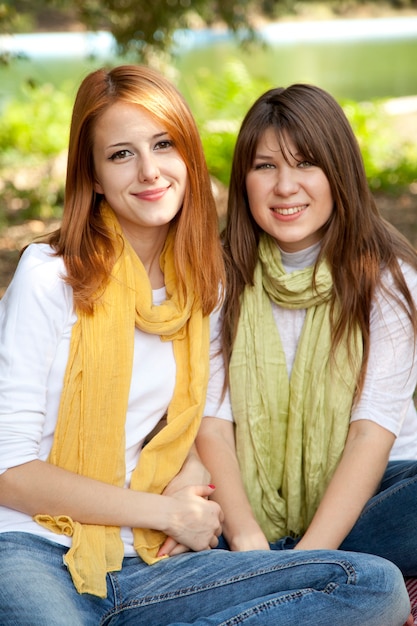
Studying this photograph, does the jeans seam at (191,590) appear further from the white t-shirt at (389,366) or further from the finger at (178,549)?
the white t-shirt at (389,366)

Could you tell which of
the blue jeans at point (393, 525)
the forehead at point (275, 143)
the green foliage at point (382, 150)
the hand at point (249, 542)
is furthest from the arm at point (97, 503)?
the green foliage at point (382, 150)

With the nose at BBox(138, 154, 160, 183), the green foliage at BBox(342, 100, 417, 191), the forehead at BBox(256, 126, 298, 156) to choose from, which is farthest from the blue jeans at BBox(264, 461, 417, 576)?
the green foliage at BBox(342, 100, 417, 191)

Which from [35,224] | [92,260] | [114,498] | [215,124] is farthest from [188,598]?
[215,124]

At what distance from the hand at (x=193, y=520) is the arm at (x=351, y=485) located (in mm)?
289

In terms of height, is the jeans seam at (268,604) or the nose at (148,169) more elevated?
the nose at (148,169)

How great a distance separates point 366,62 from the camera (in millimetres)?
25047

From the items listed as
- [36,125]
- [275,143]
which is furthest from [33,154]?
[275,143]

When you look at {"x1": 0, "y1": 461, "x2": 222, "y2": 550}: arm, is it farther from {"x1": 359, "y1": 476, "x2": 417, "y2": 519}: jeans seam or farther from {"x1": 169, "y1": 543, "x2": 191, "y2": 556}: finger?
{"x1": 359, "y1": 476, "x2": 417, "y2": 519}: jeans seam

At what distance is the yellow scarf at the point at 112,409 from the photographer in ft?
8.13

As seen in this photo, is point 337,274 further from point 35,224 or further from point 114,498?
point 35,224

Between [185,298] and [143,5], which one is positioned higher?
[143,5]

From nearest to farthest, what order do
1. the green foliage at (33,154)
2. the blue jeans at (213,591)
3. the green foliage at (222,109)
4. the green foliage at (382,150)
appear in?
the blue jeans at (213,591) → the green foliage at (33,154) → the green foliage at (382,150) → the green foliage at (222,109)

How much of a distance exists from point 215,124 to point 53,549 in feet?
28.0

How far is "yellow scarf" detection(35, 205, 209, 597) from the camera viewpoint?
248cm
